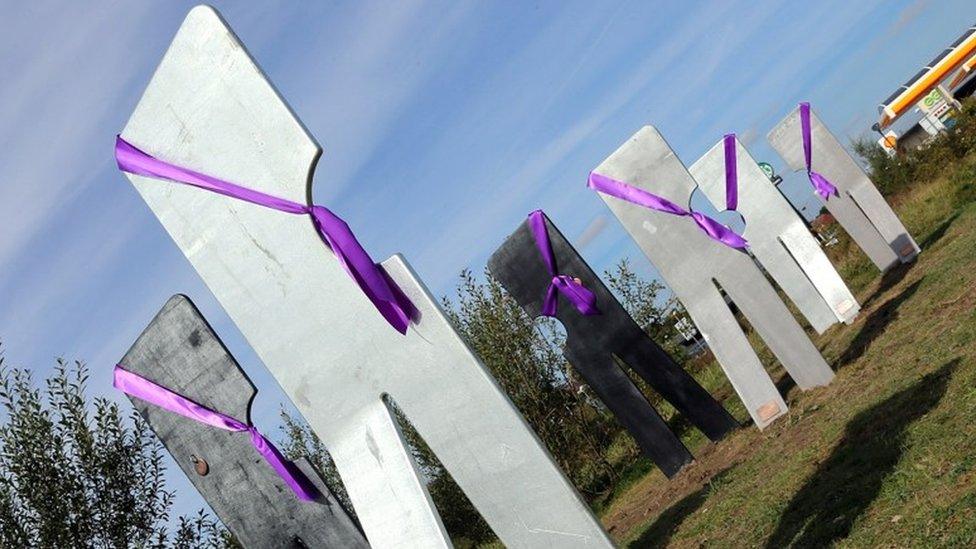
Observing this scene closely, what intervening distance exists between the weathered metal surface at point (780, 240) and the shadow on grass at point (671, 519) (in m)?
3.54

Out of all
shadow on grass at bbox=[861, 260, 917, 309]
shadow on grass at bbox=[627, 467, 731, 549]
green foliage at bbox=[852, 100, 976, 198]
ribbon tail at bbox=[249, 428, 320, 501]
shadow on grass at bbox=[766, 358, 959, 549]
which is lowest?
shadow on grass at bbox=[766, 358, 959, 549]

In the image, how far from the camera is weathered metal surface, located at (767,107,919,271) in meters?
18.1

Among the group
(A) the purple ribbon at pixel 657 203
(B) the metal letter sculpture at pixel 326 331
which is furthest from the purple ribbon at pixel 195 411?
(A) the purple ribbon at pixel 657 203

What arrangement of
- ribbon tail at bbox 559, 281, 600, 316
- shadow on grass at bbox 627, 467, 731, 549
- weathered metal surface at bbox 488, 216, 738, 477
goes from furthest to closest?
weathered metal surface at bbox 488, 216, 738, 477 < ribbon tail at bbox 559, 281, 600, 316 < shadow on grass at bbox 627, 467, 731, 549

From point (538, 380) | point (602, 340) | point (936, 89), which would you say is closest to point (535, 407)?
point (538, 380)

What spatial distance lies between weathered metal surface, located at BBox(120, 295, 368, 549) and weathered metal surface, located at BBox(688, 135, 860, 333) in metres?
7.74

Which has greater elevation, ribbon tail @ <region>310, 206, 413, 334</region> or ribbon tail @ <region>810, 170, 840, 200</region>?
ribbon tail @ <region>310, 206, 413, 334</region>

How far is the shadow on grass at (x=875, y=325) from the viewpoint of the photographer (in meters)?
12.9

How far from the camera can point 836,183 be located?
1808 cm

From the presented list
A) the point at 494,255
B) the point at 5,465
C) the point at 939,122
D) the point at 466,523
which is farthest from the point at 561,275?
the point at 939,122

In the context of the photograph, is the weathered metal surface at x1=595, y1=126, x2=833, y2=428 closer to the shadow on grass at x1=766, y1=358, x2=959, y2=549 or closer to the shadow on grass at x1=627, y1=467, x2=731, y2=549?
the shadow on grass at x1=627, y1=467, x2=731, y2=549

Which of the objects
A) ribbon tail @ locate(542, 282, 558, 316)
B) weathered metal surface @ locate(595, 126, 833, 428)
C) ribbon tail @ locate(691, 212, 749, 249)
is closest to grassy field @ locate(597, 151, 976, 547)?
weathered metal surface @ locate(595, 126, 833, 428)

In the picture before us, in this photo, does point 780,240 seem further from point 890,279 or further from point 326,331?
point 326,331

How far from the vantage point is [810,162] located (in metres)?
18.1
